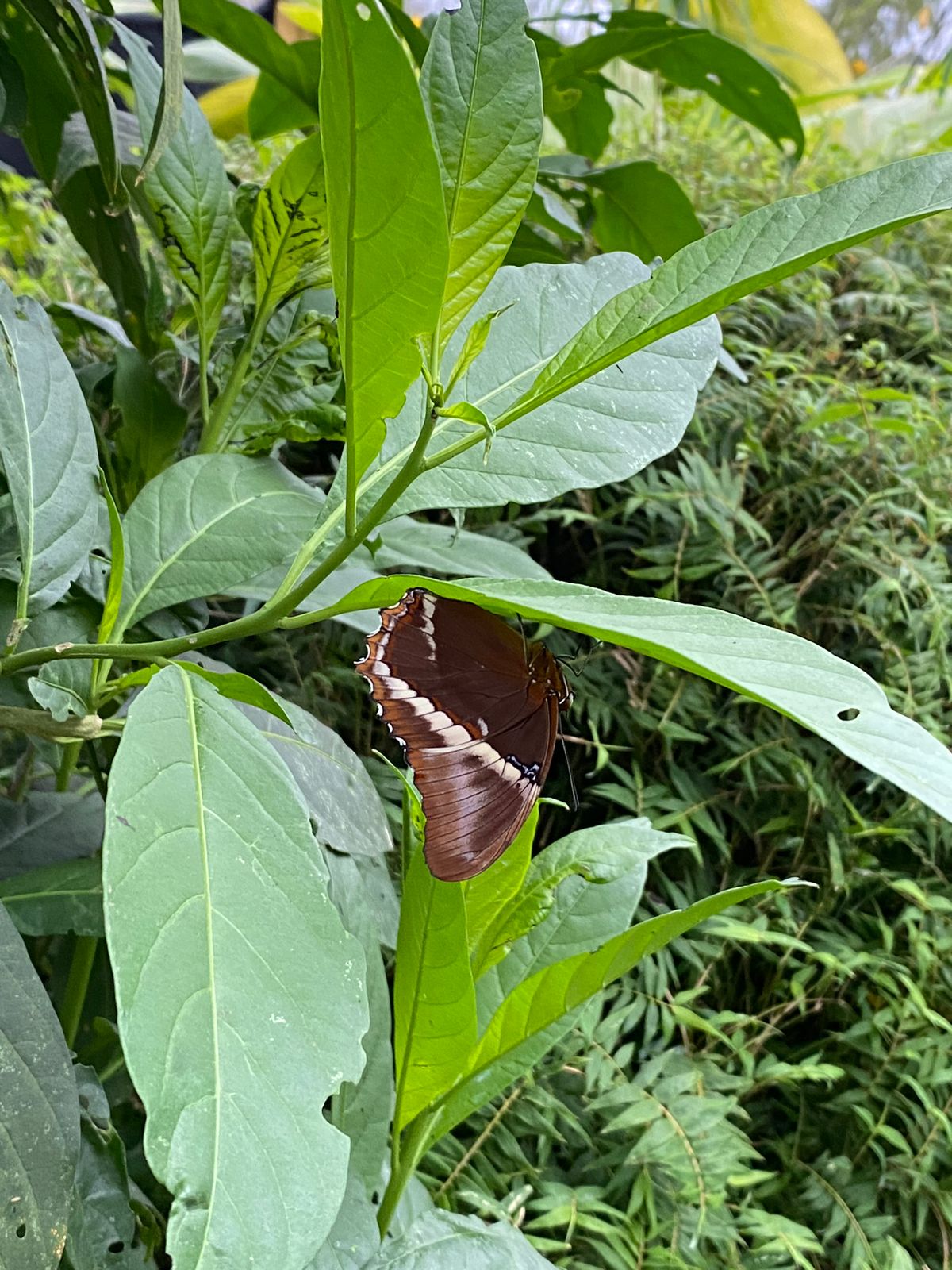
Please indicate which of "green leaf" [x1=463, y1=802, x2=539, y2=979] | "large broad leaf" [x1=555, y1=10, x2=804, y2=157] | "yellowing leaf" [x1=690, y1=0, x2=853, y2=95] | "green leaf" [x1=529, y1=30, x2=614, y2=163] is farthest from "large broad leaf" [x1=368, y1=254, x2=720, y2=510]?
"yellowing leaf" [x1=690, y1=0, x2=853, y2=95]

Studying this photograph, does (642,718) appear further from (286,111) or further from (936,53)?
(936,53)

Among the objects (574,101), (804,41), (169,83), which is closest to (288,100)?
(574,101)

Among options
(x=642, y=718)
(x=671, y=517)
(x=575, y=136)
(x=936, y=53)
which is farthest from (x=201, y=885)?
(x=936, y=53)

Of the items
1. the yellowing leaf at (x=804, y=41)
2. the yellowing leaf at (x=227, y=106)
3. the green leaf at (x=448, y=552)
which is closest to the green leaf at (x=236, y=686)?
the green leaf at (x=448, y=552)

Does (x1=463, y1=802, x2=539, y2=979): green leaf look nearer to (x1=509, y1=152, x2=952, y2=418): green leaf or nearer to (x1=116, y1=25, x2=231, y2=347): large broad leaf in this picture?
(x1=509, y1=152, x2=952, y2=418): green leaf

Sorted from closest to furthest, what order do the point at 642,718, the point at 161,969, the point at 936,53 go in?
the point at 161,969 → the point at 642,718 → the point at 936,53

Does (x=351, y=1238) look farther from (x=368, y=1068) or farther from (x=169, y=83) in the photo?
(x=169, y=83)
